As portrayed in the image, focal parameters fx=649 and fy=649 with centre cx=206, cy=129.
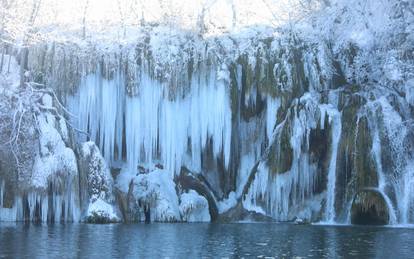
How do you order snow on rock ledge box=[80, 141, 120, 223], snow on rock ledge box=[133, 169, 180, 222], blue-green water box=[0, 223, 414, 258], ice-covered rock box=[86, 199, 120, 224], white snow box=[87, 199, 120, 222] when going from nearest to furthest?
blue-green water box=[0, 223, 414, 258]
ice-covered rock box=[86, 199, 120, 224]
white snow box=[87, 199, 120, 222]
snow on rock ledge box=[80, 141, 120, 223]
snow on rock ledge box=[133, 169, 180, 222]

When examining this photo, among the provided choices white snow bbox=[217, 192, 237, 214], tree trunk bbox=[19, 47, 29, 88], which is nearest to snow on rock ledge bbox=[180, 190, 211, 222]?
white snow bbox=[217, 192, 237, 214]

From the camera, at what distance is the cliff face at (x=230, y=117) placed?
27859 millimetres

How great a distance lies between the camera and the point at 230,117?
31.8 m

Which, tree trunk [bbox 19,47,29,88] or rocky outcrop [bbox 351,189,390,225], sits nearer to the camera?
rocky outcrop [bbox 351,189,390,225]

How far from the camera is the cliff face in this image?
2786 centimetres

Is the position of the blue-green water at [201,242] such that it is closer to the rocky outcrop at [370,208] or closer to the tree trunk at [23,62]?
the rocky outcrop at [370,208]

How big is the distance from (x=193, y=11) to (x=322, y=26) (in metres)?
8.78

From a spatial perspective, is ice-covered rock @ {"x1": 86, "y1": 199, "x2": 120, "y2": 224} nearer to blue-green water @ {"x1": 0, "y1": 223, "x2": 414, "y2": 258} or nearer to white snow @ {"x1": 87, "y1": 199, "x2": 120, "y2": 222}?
white snow @ {"x1": 87, "y1": 199, "x2": 120, "y2": 222}

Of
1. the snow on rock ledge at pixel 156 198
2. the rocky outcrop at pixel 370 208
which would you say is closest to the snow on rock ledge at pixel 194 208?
the snow on rock ledge at pixel 156 198

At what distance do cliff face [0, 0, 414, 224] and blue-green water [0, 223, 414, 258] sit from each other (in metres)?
3.96

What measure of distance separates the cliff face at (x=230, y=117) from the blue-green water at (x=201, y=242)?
156 inches

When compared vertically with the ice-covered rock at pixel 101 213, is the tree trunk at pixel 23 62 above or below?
above

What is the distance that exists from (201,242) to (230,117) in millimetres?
13600

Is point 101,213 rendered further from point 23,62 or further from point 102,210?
point 23,62
